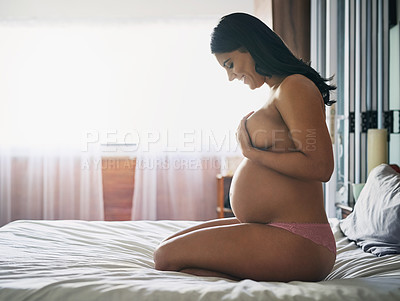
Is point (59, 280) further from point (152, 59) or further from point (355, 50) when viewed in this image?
point (152, 59)

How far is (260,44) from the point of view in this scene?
1367mm

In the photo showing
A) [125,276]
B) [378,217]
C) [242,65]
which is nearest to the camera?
[125,276]

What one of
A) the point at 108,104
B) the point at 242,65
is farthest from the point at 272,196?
the point at 108,104

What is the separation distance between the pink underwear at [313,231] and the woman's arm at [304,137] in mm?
136

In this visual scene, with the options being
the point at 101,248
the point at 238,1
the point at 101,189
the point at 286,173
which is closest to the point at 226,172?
the point at 101,189

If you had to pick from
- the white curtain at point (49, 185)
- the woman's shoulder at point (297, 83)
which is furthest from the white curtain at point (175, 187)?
the woman's shoulder at point (297, 83)

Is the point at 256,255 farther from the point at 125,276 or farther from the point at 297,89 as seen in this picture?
the point at 297,89

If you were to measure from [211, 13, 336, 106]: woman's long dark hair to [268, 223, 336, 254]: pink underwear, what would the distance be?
47 cm

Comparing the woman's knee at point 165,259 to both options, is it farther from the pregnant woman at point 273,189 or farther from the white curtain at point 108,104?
the white curtain at point 108,104

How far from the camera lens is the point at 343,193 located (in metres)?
2.83

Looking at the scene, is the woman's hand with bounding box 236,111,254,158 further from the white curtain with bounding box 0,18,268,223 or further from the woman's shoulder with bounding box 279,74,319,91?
the white curtain with bounding box 0,18,268,223

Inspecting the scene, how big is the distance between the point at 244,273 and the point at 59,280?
0.49 m

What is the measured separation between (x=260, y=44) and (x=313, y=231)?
579 millimetres

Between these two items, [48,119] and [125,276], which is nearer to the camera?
[125,276]
